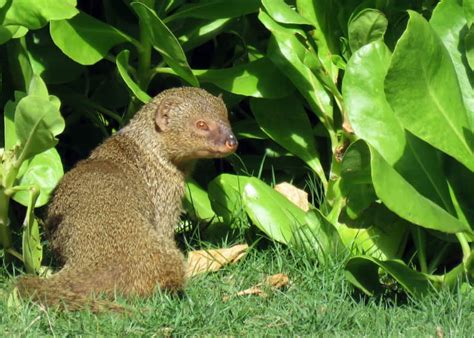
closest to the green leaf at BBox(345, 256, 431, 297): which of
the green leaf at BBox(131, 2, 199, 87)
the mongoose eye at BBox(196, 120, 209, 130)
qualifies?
the mongoose eye at BBox(196, 120, 209, 130)

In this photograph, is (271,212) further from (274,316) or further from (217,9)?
(217,9)

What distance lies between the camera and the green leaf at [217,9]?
15.0ft

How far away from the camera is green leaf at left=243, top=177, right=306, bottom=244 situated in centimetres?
433

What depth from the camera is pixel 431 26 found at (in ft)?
13.3

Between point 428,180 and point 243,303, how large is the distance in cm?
86

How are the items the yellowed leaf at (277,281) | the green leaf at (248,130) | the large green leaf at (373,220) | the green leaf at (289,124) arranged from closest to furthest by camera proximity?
the yellowed leaf at (277,281), the large green leaf at (373,220), the green leaf at (289,124), the green leaf at (248,130)

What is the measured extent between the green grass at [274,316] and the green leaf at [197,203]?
669 millimetres

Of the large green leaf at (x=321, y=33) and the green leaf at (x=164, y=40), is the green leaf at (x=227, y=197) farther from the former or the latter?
Result: the large green leaf at (x=321, y=33)

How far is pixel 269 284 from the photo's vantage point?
4.12m

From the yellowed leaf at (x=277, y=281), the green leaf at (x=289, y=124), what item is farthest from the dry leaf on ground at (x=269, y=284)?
the green leaf at (x=289, y=124)

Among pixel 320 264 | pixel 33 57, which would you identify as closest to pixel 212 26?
pixel 33 57

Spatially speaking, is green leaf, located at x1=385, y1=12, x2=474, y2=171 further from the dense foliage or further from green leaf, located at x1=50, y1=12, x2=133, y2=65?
green leaf, located at x1=50, y1=12, x2=133, y2=65

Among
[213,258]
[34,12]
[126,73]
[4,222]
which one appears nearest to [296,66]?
[126,73]

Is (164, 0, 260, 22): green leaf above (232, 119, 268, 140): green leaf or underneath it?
above
